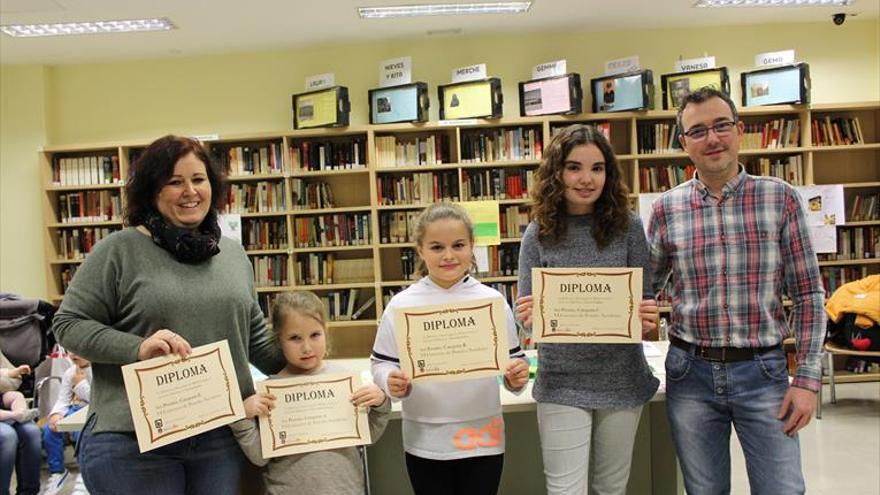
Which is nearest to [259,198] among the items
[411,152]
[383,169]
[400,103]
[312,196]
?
[312,196]

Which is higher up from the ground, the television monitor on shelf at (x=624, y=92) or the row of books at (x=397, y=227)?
the television monitor on shelf at (x=624, y=92)

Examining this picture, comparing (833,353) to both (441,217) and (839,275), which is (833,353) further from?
(441,217)

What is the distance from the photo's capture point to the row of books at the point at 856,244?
20.4 feet

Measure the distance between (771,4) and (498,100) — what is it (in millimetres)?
2402

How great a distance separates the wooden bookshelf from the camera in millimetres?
6055

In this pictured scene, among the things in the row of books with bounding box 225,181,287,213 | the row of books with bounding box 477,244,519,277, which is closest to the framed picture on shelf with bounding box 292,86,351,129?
the row of books with bounding box 225,181,287,213

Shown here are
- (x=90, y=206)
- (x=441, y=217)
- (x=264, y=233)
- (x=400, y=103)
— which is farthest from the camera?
(x=90, y=206)

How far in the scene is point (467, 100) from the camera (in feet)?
19.7

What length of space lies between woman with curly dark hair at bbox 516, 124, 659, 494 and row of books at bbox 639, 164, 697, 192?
14.4 ft

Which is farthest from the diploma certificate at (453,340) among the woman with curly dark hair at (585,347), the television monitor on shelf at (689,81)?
the television monitor on shelf at (689,81)

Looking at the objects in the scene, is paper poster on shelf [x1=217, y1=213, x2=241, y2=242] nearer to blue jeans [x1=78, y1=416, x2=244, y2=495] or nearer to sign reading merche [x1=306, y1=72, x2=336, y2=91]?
sign reading merche [x1=306, y1=72, x2=336, y2=91]

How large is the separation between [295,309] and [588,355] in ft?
2.87

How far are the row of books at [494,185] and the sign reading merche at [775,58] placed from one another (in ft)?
7.46

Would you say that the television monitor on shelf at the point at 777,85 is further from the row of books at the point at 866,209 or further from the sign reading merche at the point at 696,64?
the row of books at the point at 866,209
